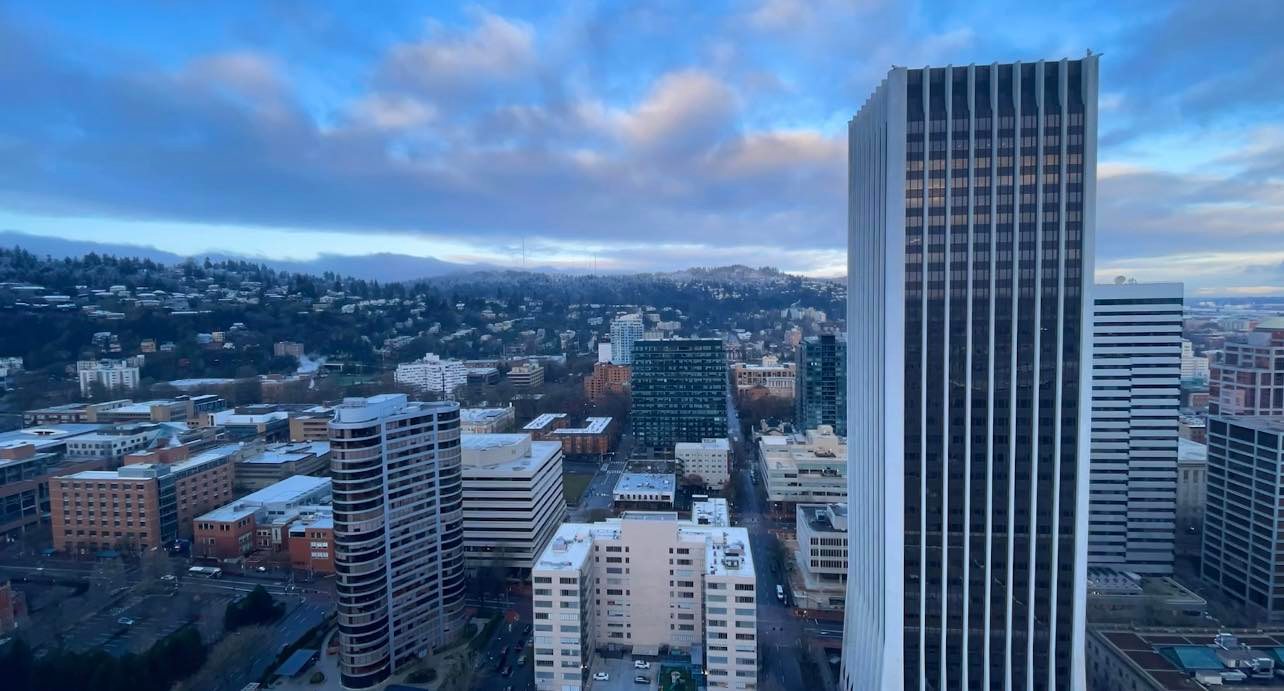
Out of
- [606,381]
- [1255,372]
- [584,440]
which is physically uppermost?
[1255,372]

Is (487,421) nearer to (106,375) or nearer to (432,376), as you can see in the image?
(432,376)

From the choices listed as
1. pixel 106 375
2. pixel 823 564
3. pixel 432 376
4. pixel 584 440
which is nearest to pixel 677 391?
pixel 584 440

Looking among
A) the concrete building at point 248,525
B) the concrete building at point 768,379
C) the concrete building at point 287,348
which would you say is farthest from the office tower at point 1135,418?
the concrete building at point 287,348

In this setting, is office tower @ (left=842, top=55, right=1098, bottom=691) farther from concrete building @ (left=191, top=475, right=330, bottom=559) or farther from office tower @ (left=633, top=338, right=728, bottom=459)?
office tower @ (left=633, top=338, right=728, bottom=459)

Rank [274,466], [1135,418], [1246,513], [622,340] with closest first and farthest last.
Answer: [1246,513] < [1135,418] < [274,466] < [622,340]

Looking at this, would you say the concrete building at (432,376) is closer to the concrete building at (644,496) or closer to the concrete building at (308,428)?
the concrete building at (308,428)

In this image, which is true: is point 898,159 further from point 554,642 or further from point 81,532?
point 81,532
